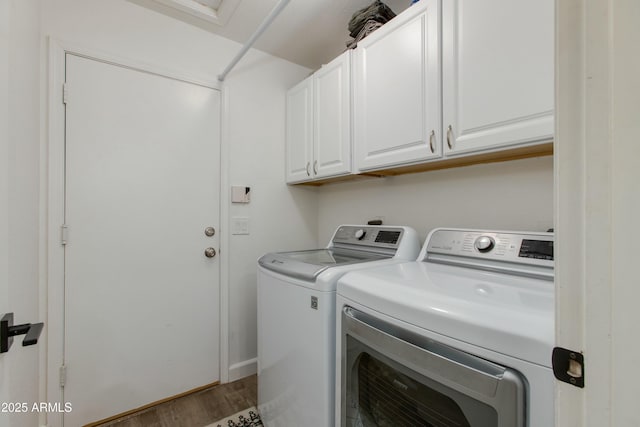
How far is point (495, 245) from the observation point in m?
1.14

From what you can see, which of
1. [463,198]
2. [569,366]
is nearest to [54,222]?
[569,366]

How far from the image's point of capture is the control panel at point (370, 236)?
156 centimetres

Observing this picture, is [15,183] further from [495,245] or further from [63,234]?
[495,245]

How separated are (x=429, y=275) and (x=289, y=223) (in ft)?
4.78

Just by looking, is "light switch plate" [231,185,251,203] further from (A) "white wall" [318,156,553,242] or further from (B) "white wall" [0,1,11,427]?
(B) "white wall" [0,1,11,427]

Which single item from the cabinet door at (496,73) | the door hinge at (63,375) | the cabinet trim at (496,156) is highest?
the cabinet door at (496,73)

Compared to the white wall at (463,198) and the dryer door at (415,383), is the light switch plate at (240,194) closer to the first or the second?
the white wall at (463,198)

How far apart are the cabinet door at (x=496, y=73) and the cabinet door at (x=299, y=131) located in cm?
102

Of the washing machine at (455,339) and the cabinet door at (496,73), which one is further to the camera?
the cabinet door at (496,73)

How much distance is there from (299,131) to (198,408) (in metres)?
2.01

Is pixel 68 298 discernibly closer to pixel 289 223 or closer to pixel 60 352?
pixel 60 352

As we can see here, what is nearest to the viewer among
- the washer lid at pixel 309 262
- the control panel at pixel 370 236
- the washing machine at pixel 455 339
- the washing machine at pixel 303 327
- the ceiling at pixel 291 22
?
the washing machine at pixel 455 339

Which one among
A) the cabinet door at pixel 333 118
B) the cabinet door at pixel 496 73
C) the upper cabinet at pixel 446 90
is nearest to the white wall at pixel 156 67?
the cabinet door at pixel 333 118

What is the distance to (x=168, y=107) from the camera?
1803mm
